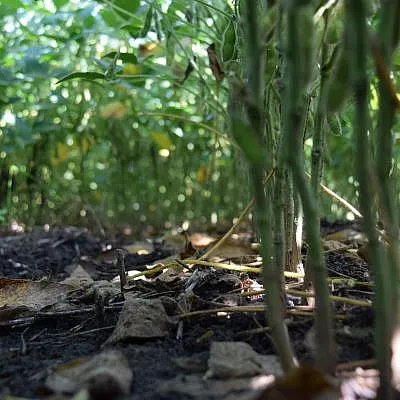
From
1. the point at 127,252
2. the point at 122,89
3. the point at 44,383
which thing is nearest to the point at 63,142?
the point at 122,89

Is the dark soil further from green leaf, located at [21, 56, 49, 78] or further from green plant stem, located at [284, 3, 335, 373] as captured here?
green leaf, located at [21, 56, 49, 78]

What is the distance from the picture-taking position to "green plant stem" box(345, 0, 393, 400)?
70cm

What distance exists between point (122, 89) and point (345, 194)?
119 centimetres

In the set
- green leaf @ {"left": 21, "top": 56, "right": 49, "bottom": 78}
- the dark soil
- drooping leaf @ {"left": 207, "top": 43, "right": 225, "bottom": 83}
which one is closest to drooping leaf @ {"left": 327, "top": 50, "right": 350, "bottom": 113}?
the dark soil

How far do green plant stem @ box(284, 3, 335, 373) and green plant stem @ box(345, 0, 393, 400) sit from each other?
2.1 inches

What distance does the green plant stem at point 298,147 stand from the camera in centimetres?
71

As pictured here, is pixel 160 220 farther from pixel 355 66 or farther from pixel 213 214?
pixel 355 66

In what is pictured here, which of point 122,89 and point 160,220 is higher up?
point 122,89

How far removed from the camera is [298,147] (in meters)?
0.76

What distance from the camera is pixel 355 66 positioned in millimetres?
703

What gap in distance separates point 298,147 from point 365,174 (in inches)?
3.5

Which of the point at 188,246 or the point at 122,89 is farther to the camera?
the point at 122,89

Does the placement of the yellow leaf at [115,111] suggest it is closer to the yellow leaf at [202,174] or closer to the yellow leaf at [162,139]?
the yellow leaf at [162,139]

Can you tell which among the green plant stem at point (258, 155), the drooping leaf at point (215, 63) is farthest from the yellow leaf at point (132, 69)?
the green plant stem at point (258, 155)
